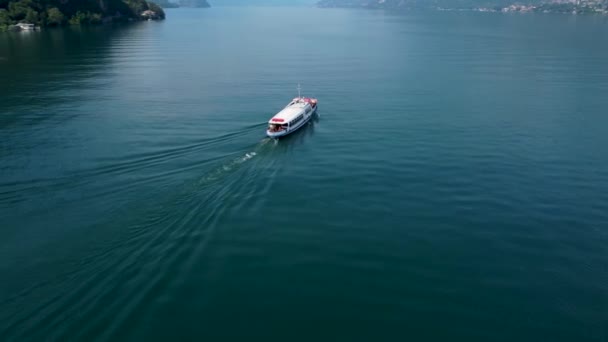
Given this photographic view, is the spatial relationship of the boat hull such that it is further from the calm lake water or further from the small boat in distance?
the calm lake water

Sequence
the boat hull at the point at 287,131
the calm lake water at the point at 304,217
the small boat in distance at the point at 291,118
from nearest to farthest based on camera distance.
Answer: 1. the calm lake water at the point at 304,217
2. the boat hull at the point at 287,131
3. the small boat in distance at the point at 291,118

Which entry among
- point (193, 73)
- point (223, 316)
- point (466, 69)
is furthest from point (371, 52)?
point (223, 316)

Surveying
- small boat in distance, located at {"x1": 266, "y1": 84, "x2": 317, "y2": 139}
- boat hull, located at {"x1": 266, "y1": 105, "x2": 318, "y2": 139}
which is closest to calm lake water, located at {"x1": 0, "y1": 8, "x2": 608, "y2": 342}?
boat hull, located at {"x1": 266, "y1": 105, "x2": 318, "y2": 139}

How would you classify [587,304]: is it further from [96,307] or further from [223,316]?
[96,307]

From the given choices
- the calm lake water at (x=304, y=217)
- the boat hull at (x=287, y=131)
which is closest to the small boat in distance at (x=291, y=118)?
the boat hull at (x=287, y=131)

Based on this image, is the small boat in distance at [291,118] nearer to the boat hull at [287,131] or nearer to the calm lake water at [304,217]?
the boat hull at [287,131]

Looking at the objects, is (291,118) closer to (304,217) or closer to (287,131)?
(287,131)
